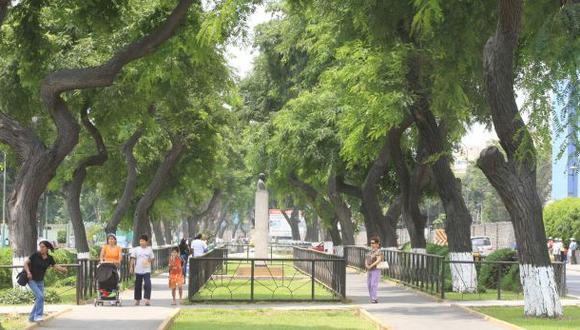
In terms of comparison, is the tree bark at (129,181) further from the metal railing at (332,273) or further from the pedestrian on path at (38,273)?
the pedestrian on path at (38,273)

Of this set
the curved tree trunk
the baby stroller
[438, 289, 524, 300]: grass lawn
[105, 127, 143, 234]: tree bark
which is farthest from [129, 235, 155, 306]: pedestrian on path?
[105, 127, 143, 234]: tree bark

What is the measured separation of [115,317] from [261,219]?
24.5 m

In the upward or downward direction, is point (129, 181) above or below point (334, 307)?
above

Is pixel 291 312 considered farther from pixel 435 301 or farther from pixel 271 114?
pixel 271 114

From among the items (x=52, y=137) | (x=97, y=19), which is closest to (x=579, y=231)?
(x=52, y=137)

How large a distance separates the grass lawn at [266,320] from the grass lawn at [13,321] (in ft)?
8.44

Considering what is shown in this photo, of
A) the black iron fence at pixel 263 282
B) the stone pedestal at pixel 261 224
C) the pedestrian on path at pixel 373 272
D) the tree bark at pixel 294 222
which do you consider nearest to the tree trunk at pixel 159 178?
the stone pedestal at pixel 261 224

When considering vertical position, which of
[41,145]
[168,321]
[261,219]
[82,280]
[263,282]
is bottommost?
[168,321]

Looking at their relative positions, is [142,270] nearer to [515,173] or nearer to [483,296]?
[483,296]

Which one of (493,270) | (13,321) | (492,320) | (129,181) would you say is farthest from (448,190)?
(129,181)

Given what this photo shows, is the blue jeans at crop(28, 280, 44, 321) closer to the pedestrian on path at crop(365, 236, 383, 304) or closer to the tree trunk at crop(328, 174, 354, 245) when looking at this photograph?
the pedestrian on path at crop(365, 236, 383, 304)

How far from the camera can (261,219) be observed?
4375cm

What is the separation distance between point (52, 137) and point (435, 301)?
1772cm

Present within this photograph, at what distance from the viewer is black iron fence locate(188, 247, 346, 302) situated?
2461 cm
